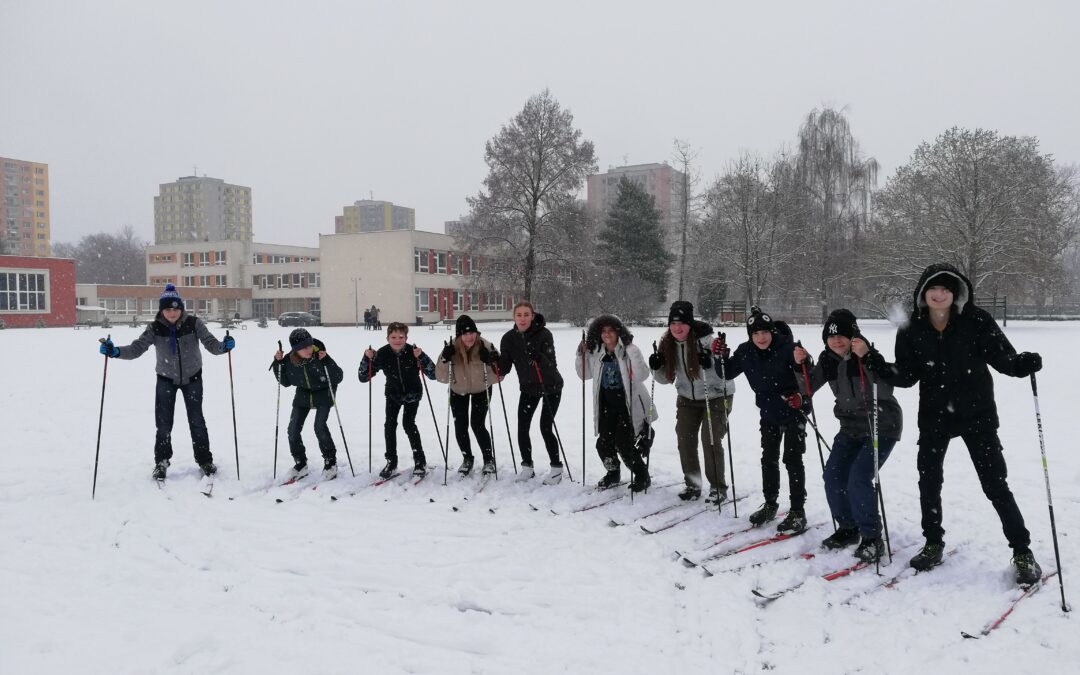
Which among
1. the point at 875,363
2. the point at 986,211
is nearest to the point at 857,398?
the point at 875,363

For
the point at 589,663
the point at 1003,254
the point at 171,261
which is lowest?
the point at 589,663

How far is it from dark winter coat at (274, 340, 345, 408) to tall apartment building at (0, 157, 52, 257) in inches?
4931

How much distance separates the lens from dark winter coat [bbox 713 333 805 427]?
486cm

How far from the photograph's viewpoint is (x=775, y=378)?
4.88 meters

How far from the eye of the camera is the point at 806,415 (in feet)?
16.1

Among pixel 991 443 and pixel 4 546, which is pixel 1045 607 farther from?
pixel 4 546

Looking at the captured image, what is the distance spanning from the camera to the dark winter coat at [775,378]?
4.86m

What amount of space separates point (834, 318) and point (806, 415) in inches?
33.3

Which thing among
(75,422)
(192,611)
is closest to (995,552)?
(192,611)

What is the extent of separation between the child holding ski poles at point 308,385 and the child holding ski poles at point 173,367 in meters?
0.65

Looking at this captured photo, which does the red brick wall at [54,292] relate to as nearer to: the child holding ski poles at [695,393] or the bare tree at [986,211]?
the child holding ski poles at [695,393]

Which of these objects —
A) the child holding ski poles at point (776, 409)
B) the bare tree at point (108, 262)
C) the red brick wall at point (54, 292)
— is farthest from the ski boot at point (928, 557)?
the bare tree at point (108, 262)

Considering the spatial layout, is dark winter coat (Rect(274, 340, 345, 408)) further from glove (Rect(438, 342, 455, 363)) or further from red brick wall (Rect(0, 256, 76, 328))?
red brick wall (Rect(0, 256, 76, 328))

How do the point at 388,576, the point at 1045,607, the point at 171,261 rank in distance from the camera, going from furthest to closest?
the point at 171,261 → the point at 388,576 → the point at 1045,607
